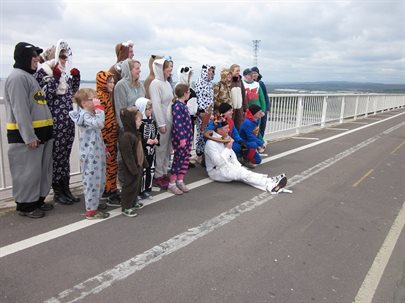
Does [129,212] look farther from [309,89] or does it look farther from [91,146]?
[309,89]

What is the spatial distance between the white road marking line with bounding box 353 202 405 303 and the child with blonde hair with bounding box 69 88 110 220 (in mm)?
2812

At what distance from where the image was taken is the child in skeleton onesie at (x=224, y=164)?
5.36 meters

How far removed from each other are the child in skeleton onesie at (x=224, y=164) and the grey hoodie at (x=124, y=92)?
5.50ft

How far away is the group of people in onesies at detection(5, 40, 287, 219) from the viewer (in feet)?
12.5

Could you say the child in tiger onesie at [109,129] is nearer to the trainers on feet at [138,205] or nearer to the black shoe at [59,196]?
the trainers on feet at [138,205]

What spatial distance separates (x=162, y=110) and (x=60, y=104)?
144cm

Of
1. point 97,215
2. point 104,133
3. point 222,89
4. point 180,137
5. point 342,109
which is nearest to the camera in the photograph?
point 97,215

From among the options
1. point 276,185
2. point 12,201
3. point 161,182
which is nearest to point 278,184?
point 276,185

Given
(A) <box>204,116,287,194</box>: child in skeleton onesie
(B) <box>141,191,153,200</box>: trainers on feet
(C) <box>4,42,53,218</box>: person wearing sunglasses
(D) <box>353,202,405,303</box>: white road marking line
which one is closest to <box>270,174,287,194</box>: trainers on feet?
(A) <box>204,116,287,194</box>: child in skeleton onesie

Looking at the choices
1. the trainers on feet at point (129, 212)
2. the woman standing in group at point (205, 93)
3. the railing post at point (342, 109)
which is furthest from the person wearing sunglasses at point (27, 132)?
the railing post at point (342, 109)

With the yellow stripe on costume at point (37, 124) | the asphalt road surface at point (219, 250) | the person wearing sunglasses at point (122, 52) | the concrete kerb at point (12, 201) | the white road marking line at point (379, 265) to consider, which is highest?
the person wearing sunglasses at point (122, 52)

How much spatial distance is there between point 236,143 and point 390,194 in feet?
9.07

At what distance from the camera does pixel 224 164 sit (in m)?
5.63

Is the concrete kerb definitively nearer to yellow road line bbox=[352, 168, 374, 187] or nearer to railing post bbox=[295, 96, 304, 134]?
yellow road line bbox=[352, 168, 374, 187]
